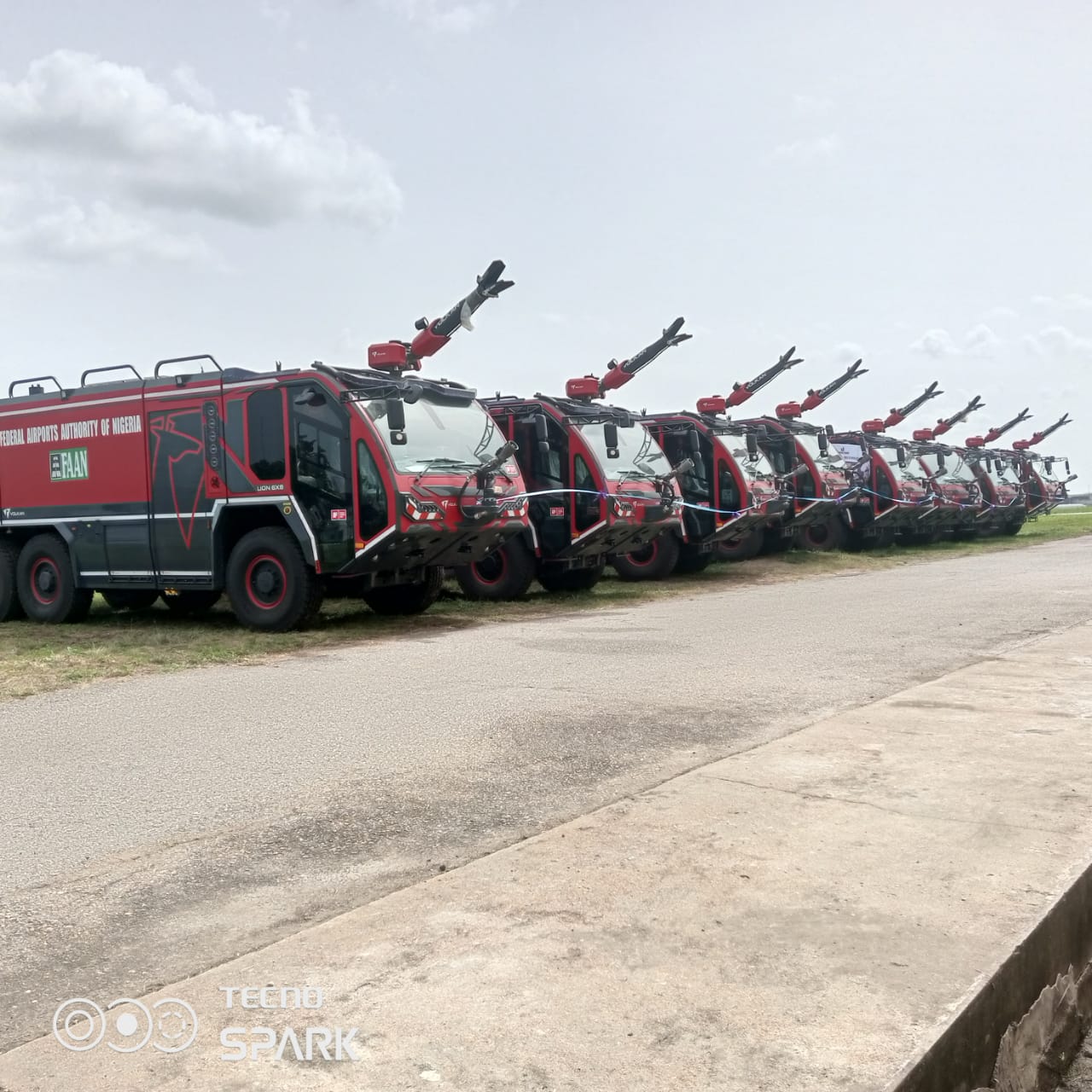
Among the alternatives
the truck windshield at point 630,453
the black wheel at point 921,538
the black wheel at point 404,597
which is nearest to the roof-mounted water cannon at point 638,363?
the truck windshield at point 630,453

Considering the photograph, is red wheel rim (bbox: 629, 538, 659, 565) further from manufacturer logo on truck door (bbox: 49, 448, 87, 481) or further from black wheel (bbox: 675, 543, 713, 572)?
manufacturer logo on truck door (bbox: 49, 448, 87, 481)

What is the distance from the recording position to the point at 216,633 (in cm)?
1251

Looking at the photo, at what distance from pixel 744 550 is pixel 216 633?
12.3 metres

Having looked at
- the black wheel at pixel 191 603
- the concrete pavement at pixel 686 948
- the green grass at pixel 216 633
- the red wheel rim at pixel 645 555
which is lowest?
the concrete pavement at pixel 686 948

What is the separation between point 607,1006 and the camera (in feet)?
9.82

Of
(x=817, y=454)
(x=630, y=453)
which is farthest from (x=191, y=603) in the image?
(x=817, y=454)

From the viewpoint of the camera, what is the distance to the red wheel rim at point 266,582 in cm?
1229

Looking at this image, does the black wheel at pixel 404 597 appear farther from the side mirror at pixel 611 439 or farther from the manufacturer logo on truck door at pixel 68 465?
the side mirror at pixel 611 439

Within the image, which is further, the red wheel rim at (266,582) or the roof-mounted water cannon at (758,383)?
the roof-mounted water cannon at (758,383)

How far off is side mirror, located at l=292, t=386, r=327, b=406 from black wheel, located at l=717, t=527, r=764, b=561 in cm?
1118

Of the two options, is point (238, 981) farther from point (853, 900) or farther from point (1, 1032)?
point (853, 900)

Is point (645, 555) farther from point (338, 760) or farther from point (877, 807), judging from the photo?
point (877, 807)

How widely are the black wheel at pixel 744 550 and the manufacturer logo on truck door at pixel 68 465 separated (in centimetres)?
1160

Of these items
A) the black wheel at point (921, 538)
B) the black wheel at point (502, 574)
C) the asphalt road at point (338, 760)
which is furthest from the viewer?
the black wheel at point (921, 538)
